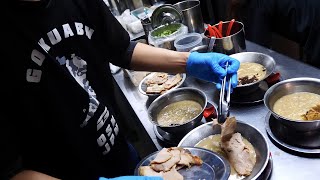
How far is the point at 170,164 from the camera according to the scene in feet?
4.25

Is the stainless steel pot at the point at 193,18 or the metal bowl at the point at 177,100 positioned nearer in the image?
the metal bowl at the point at 177,100

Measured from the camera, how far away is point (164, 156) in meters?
1.34

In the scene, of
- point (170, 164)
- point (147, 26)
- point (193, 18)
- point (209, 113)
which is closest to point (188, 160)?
point (170, 164)

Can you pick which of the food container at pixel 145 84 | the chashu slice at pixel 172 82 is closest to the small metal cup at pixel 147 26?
the food container at pixel 145 84

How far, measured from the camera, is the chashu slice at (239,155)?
1.29 meters

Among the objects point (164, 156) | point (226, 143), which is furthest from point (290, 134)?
point (164, 156)

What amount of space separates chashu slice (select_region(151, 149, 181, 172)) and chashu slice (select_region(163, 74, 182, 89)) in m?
0.79

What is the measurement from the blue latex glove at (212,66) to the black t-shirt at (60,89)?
43 centimetres

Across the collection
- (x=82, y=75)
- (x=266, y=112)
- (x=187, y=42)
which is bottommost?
(x=266, y=112)

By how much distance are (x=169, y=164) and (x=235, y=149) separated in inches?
12.6

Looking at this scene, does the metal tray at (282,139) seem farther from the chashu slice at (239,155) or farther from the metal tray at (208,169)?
the metal tray at (208,169)

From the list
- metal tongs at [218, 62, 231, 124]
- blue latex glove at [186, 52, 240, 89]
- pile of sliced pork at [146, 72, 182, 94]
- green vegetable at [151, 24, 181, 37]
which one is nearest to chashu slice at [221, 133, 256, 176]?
metal tongs at [218, 62, 231, 124]

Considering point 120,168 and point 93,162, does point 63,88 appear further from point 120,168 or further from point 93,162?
point 120,168

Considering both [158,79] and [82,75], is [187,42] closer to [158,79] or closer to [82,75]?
[158,79]
